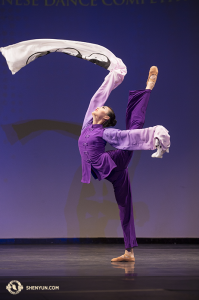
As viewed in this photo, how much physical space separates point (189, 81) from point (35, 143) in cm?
186

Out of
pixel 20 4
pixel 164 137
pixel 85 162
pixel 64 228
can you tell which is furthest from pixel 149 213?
pixel 20 4

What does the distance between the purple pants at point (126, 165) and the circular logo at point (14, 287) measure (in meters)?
1.15

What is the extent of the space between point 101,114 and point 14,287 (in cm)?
153

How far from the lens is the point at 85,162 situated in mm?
2674

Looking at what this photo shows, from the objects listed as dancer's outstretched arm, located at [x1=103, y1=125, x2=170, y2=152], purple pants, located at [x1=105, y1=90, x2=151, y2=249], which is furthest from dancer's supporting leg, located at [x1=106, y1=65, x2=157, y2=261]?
dancer's outstretched arm, located at [x1=103, y1=125, x2=170, y2=152]

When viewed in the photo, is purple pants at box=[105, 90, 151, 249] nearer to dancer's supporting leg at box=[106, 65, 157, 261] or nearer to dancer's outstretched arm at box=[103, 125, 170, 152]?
dancer's supporting leg at box=[106, 65, 157, 261]

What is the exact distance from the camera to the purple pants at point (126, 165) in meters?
2.60

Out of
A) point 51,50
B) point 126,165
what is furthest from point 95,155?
point 51,50

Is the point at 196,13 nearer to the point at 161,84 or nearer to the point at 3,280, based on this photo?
the point at 161,84

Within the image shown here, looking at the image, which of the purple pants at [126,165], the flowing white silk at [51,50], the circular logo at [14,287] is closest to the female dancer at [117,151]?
the purple pants at [126,165]

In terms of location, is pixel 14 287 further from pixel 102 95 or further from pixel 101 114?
pixel 102 95

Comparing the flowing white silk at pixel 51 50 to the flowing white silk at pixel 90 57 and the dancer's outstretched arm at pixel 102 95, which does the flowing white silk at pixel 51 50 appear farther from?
the dancer's outstretched arm at pixel 102 95

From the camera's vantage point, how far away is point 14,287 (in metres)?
1.58

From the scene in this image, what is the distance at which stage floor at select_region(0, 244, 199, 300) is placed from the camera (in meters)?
1.50
